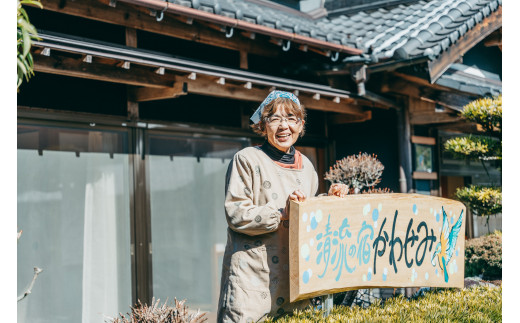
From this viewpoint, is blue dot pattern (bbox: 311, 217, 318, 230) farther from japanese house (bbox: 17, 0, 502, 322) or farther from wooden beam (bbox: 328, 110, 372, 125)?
wooden beam (bbox: 328, 110, 372, 125)

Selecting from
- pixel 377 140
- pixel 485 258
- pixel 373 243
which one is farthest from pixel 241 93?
pixel 485 258

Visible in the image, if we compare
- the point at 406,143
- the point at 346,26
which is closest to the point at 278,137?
the point at 406,143

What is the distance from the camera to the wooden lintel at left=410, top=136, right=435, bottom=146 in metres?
7.64

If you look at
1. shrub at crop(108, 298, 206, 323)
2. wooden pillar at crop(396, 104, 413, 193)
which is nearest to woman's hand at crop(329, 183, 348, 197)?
shrub at crop(108, 298, 206, 323)

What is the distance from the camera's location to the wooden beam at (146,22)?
502 centimetres

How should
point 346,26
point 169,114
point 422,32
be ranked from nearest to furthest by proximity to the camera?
point 169,114, point 422,32, point 346,26

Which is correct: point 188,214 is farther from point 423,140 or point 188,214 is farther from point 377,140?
point 423,140

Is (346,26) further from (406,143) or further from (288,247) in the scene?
(288,247)

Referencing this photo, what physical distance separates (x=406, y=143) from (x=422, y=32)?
4.86 feet

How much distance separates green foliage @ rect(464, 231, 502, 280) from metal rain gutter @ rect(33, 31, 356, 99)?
259 centimetres

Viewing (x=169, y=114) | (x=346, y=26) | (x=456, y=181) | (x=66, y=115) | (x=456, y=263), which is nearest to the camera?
(x=456, y=263)

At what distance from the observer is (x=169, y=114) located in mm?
6117

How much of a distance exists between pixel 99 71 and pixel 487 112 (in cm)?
441

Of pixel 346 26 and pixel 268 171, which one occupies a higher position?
pixel 346 26
